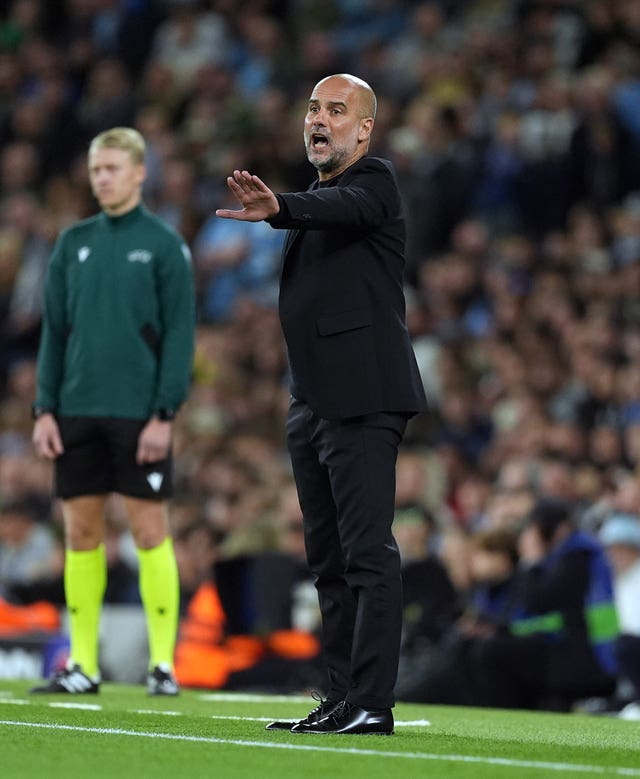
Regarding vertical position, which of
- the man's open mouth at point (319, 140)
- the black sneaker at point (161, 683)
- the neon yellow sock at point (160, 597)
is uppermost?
the man's open mouth at point (319, 140)

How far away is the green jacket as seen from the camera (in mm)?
6938

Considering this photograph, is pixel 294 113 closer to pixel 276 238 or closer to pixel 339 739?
pixel 276 238

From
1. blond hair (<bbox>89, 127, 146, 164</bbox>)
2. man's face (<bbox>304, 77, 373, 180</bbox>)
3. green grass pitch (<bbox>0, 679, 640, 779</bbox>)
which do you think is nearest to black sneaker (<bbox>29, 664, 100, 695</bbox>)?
→ green grass pitch (<bbox>0, 679, 640, 779</bbox>)

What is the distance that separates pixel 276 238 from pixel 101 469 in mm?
7359

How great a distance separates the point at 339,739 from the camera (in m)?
4.81

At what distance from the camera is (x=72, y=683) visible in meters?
6.94

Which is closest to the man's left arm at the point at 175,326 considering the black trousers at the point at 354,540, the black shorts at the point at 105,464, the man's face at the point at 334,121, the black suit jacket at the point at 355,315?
the black shorts at the point at 105,464

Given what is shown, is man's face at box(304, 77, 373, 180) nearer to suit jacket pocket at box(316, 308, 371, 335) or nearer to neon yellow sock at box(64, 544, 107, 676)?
suit jacket pocket at box(316, 308, 371, 335)

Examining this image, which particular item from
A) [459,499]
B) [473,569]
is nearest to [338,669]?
[473,569]

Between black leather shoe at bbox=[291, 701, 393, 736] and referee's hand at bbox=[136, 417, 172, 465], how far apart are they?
2075mm

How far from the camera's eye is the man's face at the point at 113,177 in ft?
23.4

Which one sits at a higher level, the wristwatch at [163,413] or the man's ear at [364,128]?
the man's ear at [364,128]

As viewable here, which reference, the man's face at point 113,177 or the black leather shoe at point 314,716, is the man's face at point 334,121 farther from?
the man's face at point 113,177

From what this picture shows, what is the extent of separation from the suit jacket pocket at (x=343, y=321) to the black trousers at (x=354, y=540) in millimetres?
264
